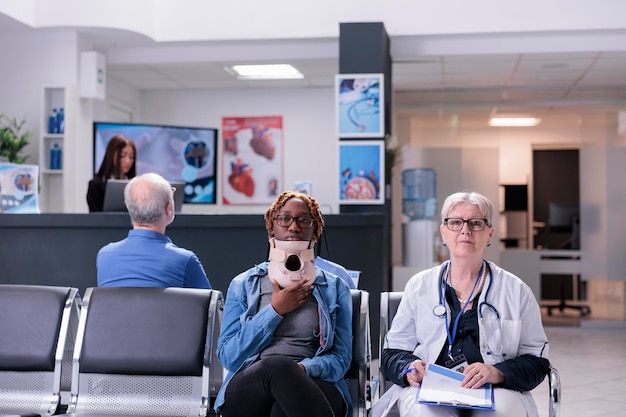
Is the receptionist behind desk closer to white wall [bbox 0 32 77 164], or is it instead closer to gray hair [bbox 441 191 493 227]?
white wall [bbox 0 32 77 164]

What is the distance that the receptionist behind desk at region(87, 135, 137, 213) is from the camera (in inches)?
253

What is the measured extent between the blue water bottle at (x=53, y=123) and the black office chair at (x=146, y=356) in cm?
523

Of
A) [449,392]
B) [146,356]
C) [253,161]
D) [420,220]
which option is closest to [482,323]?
[449,392]

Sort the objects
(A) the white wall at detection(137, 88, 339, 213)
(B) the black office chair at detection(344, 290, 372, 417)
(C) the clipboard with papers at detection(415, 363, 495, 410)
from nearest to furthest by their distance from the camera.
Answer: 1. (C) the clipboard with papers at detection(415, 363, 495, 410)
2. (B) the black office chair at detection(344, 290, 372, 417)
3. (A) the white wall at detection(137, 88, 339, 213)

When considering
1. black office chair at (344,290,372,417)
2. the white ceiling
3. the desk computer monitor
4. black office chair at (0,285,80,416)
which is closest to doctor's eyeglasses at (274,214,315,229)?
black office chair at (344,290,372,417)

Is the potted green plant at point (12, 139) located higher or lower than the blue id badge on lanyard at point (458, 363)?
higher

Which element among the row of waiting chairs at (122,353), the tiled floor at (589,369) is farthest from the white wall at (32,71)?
the row of waiting chairs at (122,353)

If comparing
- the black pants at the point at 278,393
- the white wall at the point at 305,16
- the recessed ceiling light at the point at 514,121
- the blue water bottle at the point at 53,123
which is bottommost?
the black pants at the point at 278,393

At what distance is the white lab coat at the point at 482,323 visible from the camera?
9.92 ft

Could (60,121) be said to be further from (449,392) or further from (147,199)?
(449,392)

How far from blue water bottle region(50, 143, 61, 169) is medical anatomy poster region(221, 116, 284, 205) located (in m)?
2.96

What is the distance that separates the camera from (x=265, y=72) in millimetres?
9852

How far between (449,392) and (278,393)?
559mm

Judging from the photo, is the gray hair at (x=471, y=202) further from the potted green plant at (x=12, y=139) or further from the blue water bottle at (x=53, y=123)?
the blue water bottle at (x=53, y=123)
